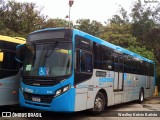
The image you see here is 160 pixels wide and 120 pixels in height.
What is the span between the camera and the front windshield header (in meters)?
9.26

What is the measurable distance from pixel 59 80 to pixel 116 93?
4.70m

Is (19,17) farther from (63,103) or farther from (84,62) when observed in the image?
(63,103)

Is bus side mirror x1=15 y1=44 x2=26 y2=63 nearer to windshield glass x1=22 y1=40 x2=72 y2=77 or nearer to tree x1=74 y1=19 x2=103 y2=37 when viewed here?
windshield glass x1=22 y1=40 x2=72 y2=77

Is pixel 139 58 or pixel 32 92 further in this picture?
pixel 139 58

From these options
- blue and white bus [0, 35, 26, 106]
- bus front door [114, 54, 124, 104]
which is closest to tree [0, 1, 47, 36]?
bus front door [114, 54, 124, 104]

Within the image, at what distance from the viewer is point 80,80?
9289mm


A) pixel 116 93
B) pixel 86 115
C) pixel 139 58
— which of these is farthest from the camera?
pixel 139 58

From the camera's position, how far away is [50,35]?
31.3 ft

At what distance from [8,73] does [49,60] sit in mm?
2310

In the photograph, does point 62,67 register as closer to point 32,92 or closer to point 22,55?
point 32,92

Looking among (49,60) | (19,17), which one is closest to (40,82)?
(49,60)

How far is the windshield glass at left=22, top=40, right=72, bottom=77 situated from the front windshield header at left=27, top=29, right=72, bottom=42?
232 millimetres

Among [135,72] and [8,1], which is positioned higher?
[8,1]

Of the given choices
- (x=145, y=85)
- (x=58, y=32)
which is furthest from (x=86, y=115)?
(x=145, y=85)
